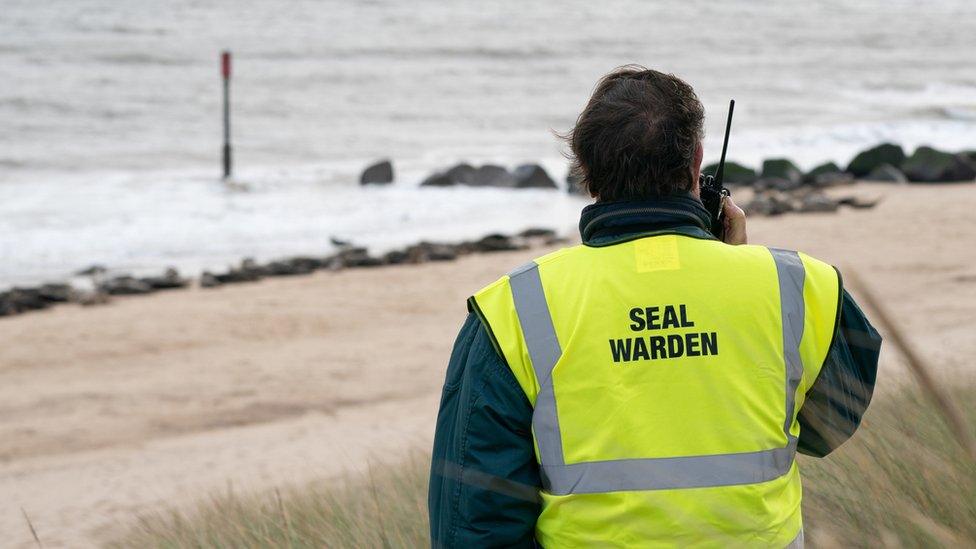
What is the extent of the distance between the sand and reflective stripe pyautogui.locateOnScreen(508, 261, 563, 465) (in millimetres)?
3159

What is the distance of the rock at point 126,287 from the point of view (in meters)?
13.5

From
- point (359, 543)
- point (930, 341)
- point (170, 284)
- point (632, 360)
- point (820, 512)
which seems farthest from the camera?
point (170, 284)

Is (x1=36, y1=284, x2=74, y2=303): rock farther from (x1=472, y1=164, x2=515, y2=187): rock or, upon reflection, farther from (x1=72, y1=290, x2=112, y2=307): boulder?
(x1=472, y1=164, x2=515, y2=187): rock

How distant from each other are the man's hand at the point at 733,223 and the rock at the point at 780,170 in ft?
65.3

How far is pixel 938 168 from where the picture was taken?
20.8m

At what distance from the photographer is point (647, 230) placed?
6.84 ft

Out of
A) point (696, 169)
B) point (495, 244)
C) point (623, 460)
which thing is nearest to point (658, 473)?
point (623, 460)

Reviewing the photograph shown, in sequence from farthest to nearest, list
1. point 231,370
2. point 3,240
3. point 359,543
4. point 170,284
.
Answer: point 3,240 → point 170,284 → point 231,370 → point 359,543

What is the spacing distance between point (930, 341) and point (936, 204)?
30.4 feet

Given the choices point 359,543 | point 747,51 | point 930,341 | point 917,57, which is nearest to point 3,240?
point 930,341

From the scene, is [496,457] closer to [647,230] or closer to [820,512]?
[647,230]

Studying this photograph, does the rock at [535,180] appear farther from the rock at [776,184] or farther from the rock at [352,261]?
the rock at [352,261]

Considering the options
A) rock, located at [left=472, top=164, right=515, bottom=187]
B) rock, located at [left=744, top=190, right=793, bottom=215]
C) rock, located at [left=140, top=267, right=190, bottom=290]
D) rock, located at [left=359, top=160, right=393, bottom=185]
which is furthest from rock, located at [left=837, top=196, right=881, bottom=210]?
rock, located at [left=140, top=267, right=190, bottom=290]

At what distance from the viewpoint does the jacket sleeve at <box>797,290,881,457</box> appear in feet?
6.86
